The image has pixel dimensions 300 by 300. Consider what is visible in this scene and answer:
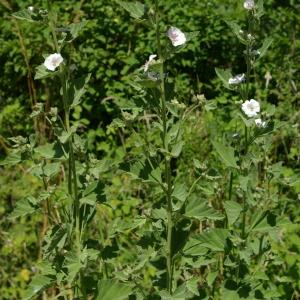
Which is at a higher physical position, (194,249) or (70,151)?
(70,151)

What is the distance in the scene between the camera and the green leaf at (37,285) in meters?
1.82

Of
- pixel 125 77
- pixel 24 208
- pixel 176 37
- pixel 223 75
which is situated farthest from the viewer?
pixel 125 77

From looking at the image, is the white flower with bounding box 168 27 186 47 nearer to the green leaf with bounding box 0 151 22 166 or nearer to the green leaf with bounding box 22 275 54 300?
the green leaf with bounding box 0 151 22 166

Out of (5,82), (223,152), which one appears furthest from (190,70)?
(223,152)

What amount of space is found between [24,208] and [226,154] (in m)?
0.72

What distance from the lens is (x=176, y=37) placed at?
1.64 metres

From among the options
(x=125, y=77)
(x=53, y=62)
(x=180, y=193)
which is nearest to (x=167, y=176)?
(x=180, y=193)

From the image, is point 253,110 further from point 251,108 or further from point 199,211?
point 199,211

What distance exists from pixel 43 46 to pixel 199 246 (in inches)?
123

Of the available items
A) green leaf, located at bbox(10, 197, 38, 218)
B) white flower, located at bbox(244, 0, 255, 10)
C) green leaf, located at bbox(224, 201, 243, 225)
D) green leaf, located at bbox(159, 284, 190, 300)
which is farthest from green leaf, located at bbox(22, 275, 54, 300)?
white flower, located at bbox(244, 0, 255, 10)

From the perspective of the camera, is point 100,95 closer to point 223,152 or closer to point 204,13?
point 204,13

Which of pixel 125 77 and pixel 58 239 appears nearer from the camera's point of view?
pixel 58 239

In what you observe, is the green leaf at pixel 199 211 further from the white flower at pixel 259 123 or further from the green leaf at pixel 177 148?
the white flower at pixel 259 123

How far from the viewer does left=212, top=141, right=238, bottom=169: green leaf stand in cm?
192
